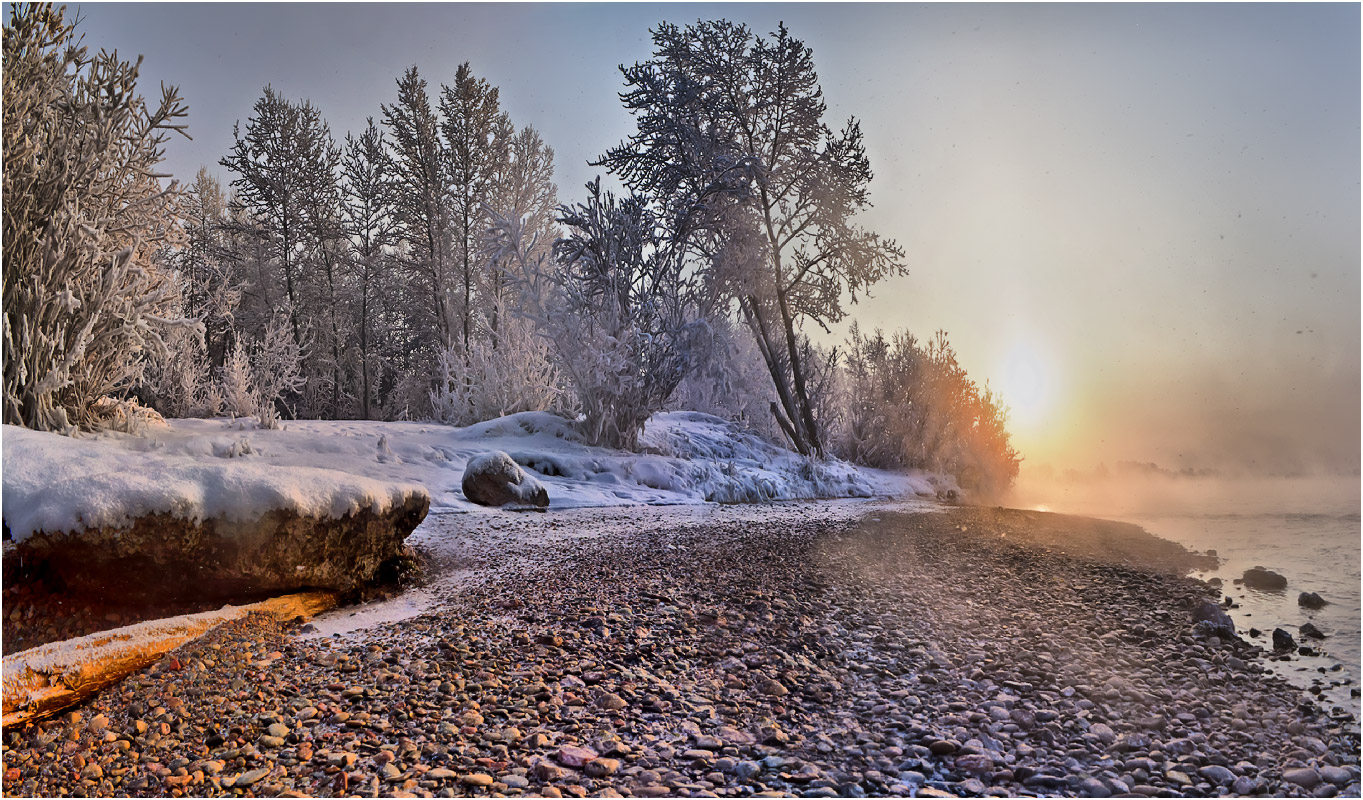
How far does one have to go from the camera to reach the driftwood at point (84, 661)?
2.41m

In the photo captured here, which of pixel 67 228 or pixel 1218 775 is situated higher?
pixel 67 228

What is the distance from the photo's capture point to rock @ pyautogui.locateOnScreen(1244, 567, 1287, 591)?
476 centimetres

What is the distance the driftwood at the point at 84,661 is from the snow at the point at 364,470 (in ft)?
1.53

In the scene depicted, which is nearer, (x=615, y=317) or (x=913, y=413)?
(x=615, y=317)

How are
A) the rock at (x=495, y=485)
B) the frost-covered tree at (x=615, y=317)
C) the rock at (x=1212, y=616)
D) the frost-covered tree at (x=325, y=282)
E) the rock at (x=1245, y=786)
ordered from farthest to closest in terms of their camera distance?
the frost-covered tree at (x=325, y=282), the frost-covered tree at (x=615, y=317), the rock at (x=495, y=485), the rock at (x=1212, y=616), the rock at (x=1245, y=786)

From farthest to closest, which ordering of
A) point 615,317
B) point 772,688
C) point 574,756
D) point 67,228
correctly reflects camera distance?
point 615,317 < point 67,228 < point 772,688 < point 574,756

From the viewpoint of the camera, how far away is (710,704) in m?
2.56

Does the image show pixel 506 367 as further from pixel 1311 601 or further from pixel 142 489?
pixel 1311 601

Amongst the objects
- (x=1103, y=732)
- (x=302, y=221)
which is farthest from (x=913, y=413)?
(x=302, y=221)

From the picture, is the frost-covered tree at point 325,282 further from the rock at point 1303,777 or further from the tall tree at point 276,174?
the rock at point 1303,777

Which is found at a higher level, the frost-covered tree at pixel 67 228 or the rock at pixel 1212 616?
the frost-covered tree at pixel 67 228

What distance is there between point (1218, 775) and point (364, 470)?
20.9ft

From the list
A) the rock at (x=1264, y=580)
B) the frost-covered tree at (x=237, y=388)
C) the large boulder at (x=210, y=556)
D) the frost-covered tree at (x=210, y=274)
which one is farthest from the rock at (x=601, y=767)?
the frost-covered tree at (x=210, y=274)

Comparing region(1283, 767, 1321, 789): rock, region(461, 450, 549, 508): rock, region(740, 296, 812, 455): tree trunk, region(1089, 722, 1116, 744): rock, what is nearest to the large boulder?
region(461, 450, 549, 508): rock
